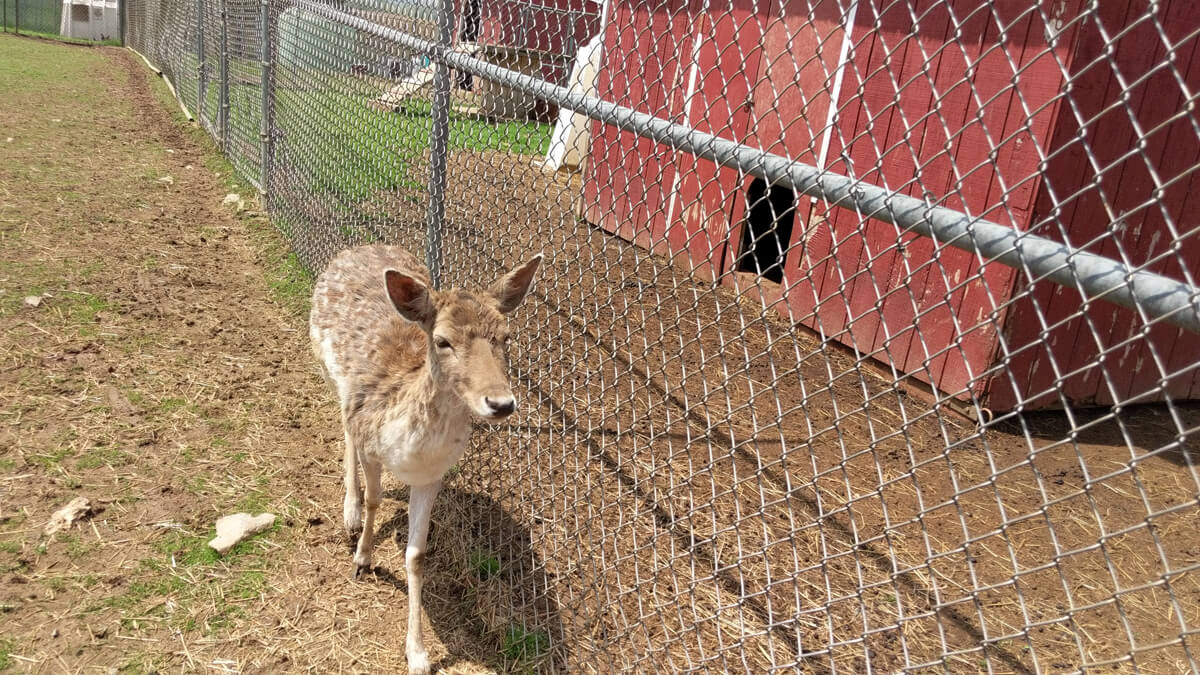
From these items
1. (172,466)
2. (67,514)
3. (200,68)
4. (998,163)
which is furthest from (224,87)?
(998,163)

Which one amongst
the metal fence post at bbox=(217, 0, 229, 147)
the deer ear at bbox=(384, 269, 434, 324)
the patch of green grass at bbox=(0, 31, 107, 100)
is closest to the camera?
the deer ear at bbox=(384, 269, 434, 324)

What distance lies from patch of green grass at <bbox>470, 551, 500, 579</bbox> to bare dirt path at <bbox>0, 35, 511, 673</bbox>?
86mm

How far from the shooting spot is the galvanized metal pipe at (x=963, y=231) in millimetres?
1393

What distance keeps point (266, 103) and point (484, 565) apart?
6.00 metres

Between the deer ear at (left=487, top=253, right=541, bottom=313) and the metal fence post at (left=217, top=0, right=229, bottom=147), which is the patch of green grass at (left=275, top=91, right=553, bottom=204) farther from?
the metal fence post at (left=217, top=0, right=229, bottom=147)

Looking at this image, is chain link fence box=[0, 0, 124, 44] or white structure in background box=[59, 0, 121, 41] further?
white structure in background box=[59, 0, 121, 41]

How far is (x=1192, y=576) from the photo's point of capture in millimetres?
4141

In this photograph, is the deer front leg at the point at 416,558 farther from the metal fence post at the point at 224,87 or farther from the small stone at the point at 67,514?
the metal fence post at the point at 224,87

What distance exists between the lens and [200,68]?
12109 millimetres

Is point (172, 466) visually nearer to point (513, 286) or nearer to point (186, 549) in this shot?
point (186, 549)

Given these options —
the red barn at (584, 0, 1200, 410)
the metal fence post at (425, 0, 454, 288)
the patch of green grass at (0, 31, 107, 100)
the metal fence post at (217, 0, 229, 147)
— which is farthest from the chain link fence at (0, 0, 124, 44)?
the metal fence post at (425, 0, 454, 288)

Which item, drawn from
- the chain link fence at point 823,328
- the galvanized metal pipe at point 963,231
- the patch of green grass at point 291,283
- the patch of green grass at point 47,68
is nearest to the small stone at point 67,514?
the chain link fence at point 823,328

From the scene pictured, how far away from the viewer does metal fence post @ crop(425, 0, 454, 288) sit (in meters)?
3.91

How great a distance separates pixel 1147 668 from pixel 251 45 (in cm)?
942
